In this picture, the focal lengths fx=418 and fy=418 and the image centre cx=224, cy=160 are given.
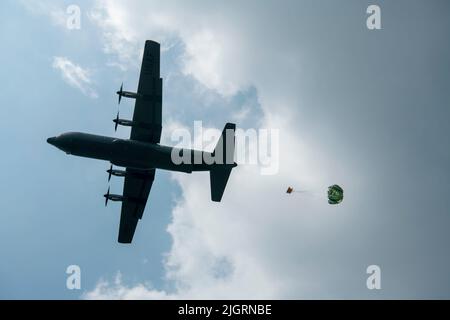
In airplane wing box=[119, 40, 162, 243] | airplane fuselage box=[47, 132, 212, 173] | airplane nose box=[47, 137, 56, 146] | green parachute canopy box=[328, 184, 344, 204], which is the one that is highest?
airplane wing box=[119, 40, 162, 243]

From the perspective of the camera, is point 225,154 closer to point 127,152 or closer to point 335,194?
point 127,152

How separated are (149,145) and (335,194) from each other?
19365 millimetres

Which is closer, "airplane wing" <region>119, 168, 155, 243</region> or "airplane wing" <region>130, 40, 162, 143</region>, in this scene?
"airplane wing" <region>130, 40, 162, 143</region>

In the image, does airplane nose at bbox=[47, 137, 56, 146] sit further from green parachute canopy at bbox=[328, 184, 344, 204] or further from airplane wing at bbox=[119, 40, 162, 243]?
green parachute canopy at bbox=[328, 184, 344, 204]

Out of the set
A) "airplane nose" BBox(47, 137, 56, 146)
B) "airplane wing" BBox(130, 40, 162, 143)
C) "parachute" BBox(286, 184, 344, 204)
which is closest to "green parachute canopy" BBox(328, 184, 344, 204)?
"parachute" BBox(286, 184, 344, 204)

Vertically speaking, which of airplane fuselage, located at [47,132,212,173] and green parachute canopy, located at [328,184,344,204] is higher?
airplane fuselage, located at [47,132,212,173]

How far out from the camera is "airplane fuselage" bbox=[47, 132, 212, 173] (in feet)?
136

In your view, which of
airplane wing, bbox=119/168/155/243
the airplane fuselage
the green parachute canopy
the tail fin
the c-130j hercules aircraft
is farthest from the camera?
airplane wing, bbox=119/168/155/243

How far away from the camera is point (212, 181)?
45.4 m

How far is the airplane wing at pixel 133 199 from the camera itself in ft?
157

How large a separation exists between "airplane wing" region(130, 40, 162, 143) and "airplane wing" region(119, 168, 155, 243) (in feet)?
16.7
